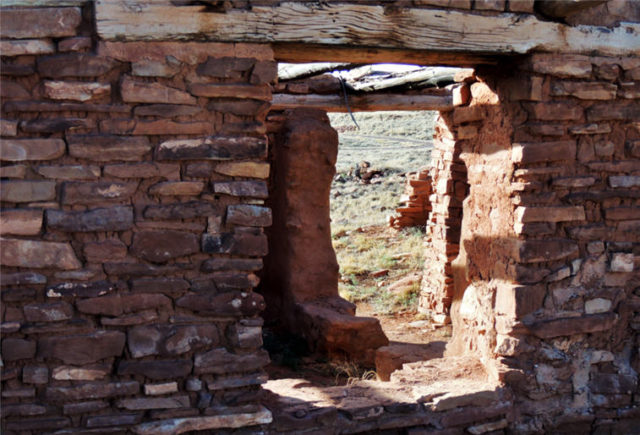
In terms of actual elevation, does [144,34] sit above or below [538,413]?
above

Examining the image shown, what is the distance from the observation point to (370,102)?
6.96 meters

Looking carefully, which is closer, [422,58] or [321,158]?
[422,58]

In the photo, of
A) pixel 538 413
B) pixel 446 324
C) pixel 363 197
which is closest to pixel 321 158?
pixel 446 324

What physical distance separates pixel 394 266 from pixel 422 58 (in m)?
6.11

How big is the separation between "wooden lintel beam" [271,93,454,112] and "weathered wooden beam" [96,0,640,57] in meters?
3.32

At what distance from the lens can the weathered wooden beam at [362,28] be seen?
3061 millimetres

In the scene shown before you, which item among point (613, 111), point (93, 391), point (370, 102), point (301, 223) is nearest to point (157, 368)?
point (93, 391)

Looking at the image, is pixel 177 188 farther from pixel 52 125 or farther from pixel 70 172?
pixel 52 125

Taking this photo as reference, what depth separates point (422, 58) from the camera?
3.67 m

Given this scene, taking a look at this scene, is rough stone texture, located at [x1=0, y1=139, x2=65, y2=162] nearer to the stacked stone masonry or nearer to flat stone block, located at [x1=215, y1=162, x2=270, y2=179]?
the stacked stone masonry

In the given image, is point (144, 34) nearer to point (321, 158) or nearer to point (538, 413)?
point (538, 413)

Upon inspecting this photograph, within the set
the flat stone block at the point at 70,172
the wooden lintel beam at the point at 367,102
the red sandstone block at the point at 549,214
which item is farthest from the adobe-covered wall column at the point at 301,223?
the flat stone block at the point at 70,172

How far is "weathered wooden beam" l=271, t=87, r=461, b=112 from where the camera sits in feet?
22.4

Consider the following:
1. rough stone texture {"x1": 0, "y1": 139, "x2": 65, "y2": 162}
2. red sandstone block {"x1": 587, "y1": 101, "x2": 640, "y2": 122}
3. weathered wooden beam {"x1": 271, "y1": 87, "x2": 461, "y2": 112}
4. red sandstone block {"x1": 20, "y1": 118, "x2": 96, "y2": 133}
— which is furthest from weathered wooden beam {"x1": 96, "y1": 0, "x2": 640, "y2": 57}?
weathered wooden beam {"x1": 271, "y1": 87, "x2": 461, "y2": 112}
